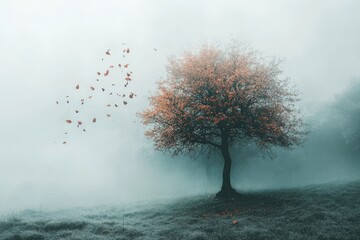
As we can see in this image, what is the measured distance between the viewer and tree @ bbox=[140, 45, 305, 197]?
30594 millimetres

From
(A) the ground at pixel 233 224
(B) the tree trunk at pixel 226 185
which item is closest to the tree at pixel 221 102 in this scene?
(B) the tree trunk at pixel 226 185

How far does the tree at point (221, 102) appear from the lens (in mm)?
30594

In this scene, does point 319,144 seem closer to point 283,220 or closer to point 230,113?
point 230,113

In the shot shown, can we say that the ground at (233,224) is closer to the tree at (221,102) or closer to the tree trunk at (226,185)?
the tree trunk at (226,185)

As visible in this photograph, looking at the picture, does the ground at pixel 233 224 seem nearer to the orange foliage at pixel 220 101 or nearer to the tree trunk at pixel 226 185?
the tree trunk at pixel 226 185

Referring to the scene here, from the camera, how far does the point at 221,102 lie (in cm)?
3084

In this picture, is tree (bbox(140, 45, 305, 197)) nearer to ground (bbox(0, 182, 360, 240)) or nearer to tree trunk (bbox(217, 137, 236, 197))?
tree trunk (bbox(217, 137, 236, 197))

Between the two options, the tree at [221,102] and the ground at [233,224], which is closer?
the ground at [233,224]

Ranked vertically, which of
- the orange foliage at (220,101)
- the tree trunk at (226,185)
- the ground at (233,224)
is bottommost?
the ground at (233,224)

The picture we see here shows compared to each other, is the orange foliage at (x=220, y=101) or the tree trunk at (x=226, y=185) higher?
the orange foliage at (x=220, y=101)

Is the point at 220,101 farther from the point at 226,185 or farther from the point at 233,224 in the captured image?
the point at 233,224

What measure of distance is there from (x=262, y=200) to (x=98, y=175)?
83.7 m

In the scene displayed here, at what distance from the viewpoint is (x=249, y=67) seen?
3244 centimetres

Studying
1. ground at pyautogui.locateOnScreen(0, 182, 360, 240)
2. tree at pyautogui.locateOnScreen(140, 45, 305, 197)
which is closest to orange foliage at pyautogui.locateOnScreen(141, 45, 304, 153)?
tree at pyautogui.locateOnScreen(140, 45, 305, 197)
